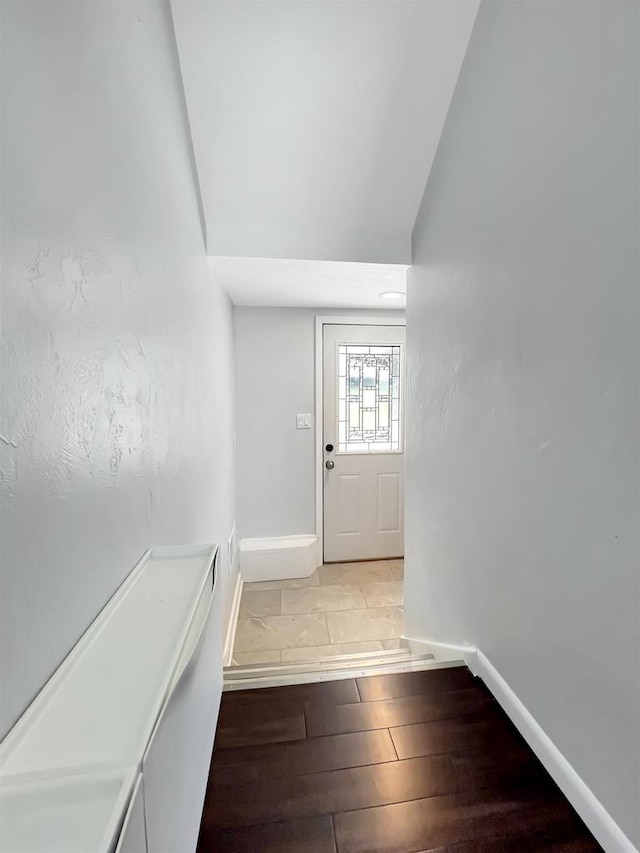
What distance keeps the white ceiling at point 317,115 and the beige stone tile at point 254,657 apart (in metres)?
2.17

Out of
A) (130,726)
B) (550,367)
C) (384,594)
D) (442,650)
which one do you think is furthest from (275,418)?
(130,726)

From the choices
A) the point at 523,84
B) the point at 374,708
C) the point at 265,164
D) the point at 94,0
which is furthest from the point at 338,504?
the point at 94,0

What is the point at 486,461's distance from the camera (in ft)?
4.02

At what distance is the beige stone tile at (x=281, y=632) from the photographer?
88.0 inches

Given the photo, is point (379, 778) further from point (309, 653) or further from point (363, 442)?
point (363, 442)

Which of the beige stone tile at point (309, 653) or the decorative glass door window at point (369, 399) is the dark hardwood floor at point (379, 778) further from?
the decorative glass door window at point (369, 399)

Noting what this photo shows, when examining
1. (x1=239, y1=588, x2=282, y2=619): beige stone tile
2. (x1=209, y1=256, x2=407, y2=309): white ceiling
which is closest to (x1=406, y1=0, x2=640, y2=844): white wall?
(x1=209, y1=256, x2=407, y2=309): white ceiling

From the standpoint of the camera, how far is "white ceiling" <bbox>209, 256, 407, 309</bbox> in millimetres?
1821

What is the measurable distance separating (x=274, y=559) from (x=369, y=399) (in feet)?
4.96

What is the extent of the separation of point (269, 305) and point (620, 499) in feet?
8.35

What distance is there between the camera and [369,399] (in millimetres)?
3066

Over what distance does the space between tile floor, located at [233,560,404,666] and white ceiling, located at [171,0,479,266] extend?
2.18m

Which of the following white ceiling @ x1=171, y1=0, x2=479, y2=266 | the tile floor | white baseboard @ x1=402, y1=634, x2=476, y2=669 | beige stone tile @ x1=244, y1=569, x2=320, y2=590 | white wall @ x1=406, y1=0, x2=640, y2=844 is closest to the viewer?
white wall @ x1=406, y1=0, x2=640, y2=844

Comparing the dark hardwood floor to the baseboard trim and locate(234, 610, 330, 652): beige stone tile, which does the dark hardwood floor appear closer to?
the baseboard trim
